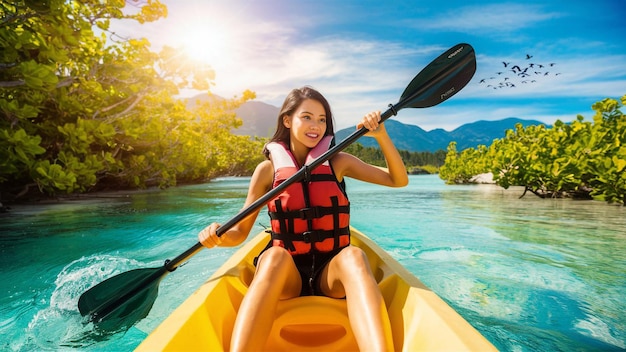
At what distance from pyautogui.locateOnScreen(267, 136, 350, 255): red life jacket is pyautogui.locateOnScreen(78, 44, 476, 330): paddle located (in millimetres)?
438

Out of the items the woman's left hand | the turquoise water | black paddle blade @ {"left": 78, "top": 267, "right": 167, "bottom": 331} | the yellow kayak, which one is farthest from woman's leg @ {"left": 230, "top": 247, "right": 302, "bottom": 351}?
the turquoise water

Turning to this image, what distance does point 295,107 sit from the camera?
1733 mm

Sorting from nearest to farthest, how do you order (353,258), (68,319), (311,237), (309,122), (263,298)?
(263,298) < (353,258) < (311,237) < (309,122) < (68,319)

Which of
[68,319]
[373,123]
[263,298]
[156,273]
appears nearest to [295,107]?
[373,123]

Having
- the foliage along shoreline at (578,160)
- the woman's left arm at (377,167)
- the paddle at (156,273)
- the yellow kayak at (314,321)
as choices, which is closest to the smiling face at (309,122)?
the woman's left arm at (377,167)

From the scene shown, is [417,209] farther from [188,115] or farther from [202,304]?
[188,115]

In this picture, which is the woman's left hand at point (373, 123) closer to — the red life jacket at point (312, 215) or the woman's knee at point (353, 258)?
the red life jacket at point (312, 215)

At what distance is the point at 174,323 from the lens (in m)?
1.11

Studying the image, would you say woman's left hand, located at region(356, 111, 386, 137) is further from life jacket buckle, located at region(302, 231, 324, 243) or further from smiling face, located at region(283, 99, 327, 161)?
life jacket buckle, located at region(302, 231, 324, 243)

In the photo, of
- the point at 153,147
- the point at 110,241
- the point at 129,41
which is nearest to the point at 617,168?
the point at 110,241

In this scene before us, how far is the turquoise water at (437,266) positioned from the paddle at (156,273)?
18 centimetres

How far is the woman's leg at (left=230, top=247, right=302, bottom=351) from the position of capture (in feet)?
3.68

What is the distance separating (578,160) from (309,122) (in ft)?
31.2

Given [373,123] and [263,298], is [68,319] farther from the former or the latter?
Result: [373,123]
